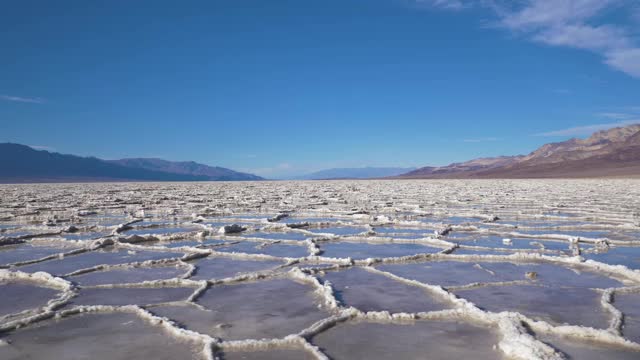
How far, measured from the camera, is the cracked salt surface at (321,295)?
2.35 m

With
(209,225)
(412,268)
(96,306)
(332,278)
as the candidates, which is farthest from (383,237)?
(96,306)

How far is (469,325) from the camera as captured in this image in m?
2.64

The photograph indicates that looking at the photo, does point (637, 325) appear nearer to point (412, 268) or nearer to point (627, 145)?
point (412, 268)

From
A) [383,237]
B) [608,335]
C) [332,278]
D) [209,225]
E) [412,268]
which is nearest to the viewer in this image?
[608,335]

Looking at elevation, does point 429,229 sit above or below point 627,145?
below

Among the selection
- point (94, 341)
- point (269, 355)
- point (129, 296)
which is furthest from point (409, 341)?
point (129, 296)

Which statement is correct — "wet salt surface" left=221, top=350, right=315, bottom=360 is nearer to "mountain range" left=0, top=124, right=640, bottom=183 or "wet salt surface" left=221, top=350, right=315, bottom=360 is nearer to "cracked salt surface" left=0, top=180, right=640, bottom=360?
"cracked salt surface" left=0, top=180, right=640, bottom=360

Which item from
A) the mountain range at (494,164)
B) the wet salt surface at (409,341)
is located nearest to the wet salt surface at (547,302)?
the wet salt surface at (409,341)

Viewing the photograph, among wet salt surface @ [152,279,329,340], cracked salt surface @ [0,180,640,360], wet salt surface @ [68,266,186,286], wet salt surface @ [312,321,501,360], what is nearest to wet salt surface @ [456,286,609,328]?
cracked salt surface @ [0,180,640,360]

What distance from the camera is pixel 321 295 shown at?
10.8 ft

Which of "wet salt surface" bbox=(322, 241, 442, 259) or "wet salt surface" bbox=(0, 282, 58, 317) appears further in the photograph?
"wet salt surface" bbox=(322, 241, 442, 259)

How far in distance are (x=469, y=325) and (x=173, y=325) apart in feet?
4.94

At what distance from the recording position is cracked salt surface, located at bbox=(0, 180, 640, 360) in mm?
2352

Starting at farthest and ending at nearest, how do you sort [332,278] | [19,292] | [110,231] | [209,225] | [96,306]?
1. [209,225]
2. [110,231]
3. [332,278]
4. [19,292]
5. [96,306]
